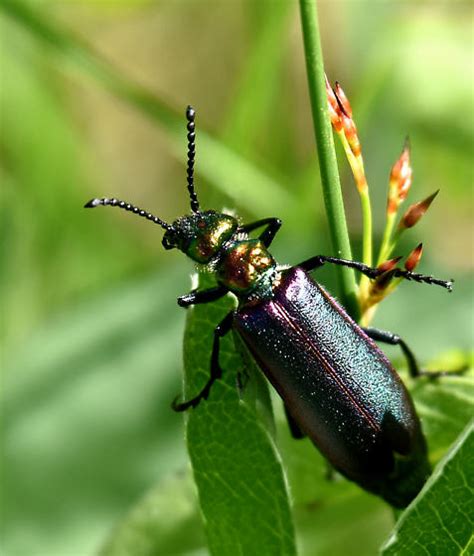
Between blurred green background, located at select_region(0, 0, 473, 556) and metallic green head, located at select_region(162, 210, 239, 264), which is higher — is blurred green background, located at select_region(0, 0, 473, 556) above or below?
above

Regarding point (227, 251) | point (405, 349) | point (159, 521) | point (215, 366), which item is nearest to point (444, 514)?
point (215, 366)

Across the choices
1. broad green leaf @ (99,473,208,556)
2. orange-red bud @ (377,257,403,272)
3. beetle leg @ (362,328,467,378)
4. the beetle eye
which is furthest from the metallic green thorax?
orange-red bud @ (377,257,403,272)

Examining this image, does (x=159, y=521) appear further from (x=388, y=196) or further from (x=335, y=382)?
(x=388, y=196)

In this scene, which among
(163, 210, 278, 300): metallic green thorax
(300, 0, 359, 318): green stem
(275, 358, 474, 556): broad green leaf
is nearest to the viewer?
(300, 0, 359, 318): green stem

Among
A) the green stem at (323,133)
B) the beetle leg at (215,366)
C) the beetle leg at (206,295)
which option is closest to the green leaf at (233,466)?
the beetle leg at (215,366)

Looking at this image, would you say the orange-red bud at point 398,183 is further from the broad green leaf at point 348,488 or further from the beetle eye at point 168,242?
the beetle eye at point 168,242

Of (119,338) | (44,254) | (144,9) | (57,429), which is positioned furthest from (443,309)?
(144,9)

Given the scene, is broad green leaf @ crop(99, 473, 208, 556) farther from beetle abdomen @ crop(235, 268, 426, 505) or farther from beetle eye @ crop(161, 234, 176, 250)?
beetle eye @ crop(161, 234, 176, 250)
